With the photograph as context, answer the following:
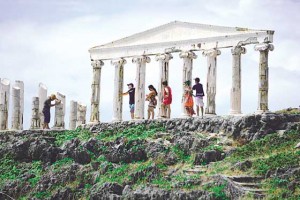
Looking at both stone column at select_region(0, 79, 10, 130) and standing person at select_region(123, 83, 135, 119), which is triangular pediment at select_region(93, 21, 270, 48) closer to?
standing person at select_region(123, 83, 135, 119)

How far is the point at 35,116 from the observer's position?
43.8 metres

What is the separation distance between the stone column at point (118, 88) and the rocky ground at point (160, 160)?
1.57 meters

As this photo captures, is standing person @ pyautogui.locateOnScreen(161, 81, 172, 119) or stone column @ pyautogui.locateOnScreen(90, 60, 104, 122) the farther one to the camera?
stone column @ pyautogui.locateOnScreen(90, 60, 104, 122)

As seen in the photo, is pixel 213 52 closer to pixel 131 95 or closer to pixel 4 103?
pixel 131 95

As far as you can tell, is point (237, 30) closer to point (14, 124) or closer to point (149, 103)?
point (149, 103)

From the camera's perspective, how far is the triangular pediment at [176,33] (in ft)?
126

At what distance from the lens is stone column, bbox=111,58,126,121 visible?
43.0 meters

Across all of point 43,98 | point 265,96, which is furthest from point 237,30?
point 43,98

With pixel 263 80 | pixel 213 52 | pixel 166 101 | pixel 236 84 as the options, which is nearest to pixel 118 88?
pixel 166 101

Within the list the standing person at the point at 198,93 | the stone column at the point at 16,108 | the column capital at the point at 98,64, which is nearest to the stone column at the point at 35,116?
the stone column at the point at 16,108

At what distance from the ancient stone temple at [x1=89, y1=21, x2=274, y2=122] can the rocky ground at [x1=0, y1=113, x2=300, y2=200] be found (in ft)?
6.51

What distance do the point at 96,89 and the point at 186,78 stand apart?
6.31 m

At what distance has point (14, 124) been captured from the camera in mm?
43656

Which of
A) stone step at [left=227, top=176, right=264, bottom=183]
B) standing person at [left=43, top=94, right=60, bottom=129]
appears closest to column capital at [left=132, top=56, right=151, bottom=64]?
standing person at [left=43, top=94, right=60, bottom=129]
